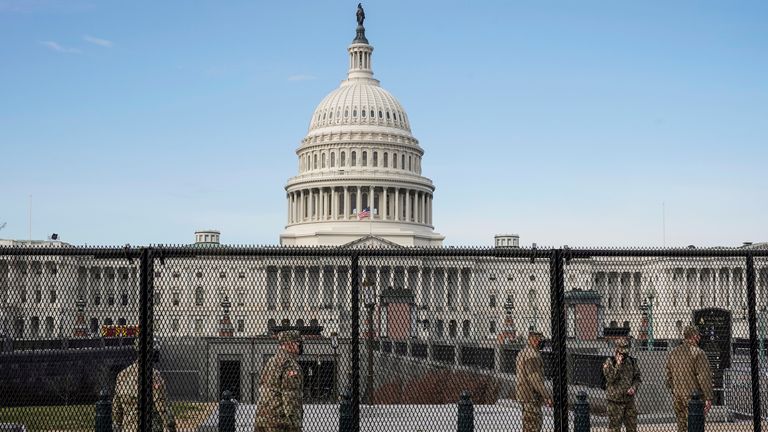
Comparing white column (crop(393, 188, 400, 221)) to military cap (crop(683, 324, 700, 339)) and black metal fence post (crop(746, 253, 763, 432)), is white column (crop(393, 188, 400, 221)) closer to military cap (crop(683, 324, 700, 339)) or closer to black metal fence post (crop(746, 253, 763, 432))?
military cap (crop(683, 324, 700, 339))

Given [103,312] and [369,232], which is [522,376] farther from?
[369,232]

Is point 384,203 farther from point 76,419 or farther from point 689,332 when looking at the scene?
point 689,332

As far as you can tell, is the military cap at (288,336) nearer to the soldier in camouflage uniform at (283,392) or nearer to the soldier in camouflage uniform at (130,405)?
the soldier in camouflage uniform at (283,392)

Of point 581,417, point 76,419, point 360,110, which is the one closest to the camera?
point 581,417

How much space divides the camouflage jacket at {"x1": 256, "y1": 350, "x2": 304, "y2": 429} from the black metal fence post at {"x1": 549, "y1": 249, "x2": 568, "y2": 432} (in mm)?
3587

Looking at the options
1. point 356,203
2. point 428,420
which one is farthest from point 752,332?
point 356,203

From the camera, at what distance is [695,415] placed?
16672 mm

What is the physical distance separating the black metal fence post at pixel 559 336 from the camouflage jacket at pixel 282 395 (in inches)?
141

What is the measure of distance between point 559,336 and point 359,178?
13612 centimetres

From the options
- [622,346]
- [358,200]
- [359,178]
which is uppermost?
[359,178]

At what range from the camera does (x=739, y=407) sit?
85.8 ft

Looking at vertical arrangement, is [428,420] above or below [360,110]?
below

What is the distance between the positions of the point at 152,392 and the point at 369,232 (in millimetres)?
129639

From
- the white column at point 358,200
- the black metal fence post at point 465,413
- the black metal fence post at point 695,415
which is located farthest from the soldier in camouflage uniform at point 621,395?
the white column at point 358,200
